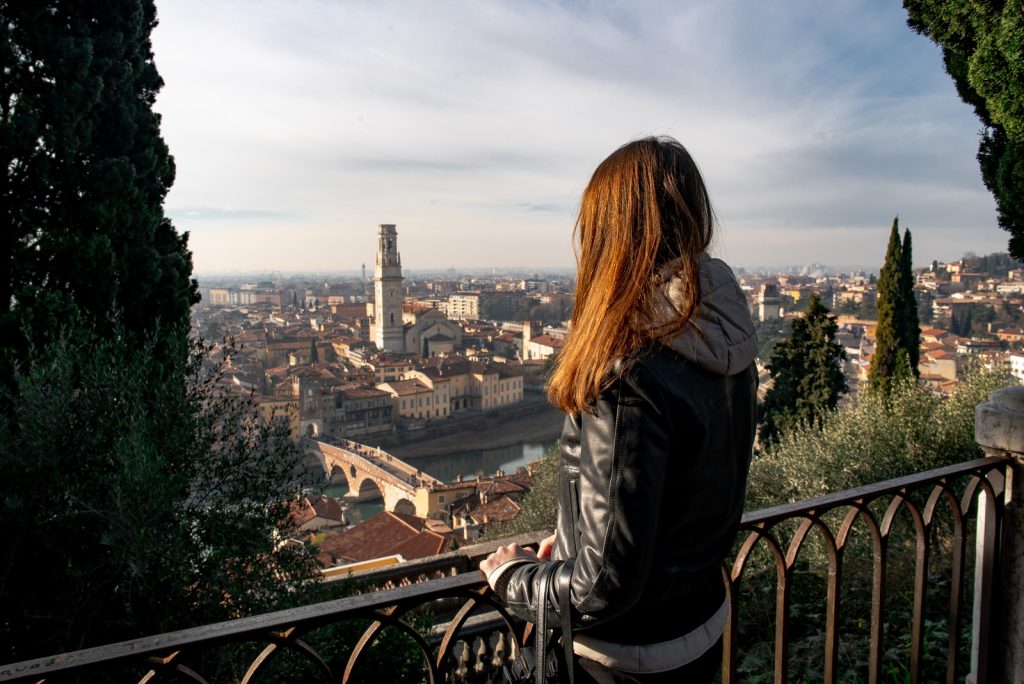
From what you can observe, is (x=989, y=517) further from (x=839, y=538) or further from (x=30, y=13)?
(x=30, y=13)

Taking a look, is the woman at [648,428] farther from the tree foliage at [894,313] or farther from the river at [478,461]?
the river at [478,461]

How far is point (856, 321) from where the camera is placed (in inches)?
1959

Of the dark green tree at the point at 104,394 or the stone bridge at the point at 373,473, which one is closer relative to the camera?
the dark green tree at the point at 104,394

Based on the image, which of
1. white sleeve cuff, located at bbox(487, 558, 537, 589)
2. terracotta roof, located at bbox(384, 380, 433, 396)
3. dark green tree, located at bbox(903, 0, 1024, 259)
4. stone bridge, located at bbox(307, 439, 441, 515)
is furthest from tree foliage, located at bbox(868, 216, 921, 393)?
terracotta roof, located at bbox(384, 380, 433, 396)

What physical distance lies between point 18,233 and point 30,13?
75.9 inches

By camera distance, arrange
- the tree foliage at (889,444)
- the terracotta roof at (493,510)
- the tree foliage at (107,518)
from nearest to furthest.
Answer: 1. the tree foliage at (107,518)
2. the tree foliage at (889,444)
3. the terracotta roof at (493,510)

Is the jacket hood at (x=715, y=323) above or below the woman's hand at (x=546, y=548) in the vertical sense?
above

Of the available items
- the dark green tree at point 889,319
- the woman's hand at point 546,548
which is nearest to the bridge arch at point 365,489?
the dark green tree at point 889,319

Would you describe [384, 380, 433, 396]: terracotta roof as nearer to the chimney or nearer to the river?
the river

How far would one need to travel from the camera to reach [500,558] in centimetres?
107

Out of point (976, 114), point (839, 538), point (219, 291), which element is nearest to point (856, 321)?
point (976, 114)

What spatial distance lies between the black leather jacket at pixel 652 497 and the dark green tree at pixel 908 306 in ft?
50.2

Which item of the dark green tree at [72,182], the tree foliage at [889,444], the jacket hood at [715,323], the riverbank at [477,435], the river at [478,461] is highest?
the dark green tree at [72,182]

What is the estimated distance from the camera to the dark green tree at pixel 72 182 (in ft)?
19.4
